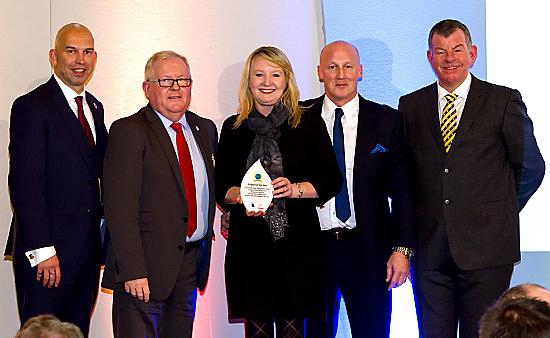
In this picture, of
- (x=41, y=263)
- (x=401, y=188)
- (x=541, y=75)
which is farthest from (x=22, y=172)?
(x=541, y=75)

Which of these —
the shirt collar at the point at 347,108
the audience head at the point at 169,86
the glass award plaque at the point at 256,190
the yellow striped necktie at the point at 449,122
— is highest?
the audience head at the point at 169,86

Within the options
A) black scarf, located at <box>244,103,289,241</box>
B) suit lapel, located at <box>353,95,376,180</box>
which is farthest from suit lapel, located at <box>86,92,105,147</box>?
suit lapel, located at <box>353,95,376,180</box>

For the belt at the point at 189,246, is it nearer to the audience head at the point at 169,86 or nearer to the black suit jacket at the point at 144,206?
the black suit jacket at the point at 144,206

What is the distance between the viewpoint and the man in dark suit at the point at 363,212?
412cm

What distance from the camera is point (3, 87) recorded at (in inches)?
198

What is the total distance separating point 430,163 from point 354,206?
46 cm

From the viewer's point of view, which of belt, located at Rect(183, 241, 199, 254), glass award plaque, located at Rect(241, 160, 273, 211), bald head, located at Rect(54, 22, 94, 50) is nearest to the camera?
glass award plaque, located at Rect(241, 160, 273, 211)

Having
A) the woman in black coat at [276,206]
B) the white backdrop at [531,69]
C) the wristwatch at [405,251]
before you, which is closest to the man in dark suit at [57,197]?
the woman in black coat at [276,206]

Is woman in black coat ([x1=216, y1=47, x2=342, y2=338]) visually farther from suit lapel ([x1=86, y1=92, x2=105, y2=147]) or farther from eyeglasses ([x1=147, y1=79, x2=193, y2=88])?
suit lapel ([x1=86, y1=92, x2=105, y2=147])

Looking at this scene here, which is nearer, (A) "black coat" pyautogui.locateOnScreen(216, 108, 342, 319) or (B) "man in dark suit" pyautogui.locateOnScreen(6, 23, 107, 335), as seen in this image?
(A) "black coat" pyautogui.locateOnScreen(216, 108, 342, 319)

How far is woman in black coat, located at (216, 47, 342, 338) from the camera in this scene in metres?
3.92

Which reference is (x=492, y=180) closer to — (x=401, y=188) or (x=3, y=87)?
(x=401, y=188)

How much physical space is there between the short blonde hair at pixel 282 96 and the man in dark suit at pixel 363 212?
0.13 meters

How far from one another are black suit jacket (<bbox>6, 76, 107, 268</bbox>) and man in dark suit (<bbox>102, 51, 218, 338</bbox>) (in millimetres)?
208
